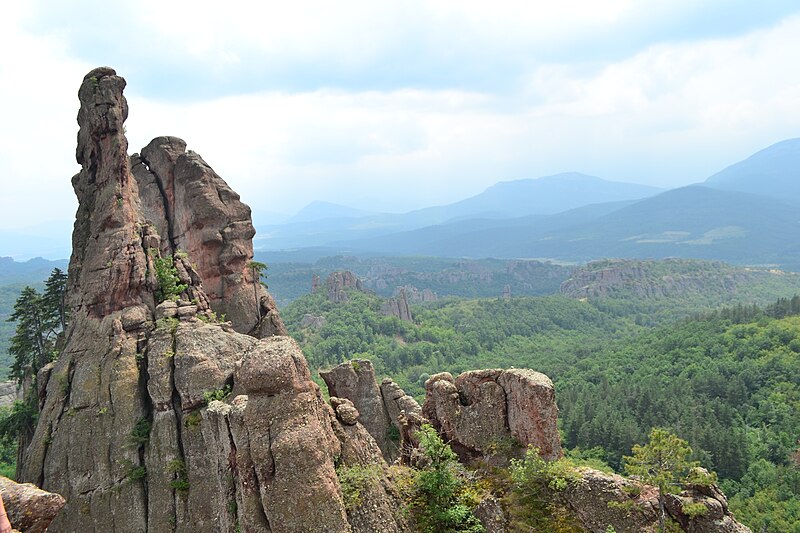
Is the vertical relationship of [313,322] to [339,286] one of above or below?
below

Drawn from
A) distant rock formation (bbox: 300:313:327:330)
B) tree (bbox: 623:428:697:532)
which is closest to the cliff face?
tree (bbox: 623:428:697:532)

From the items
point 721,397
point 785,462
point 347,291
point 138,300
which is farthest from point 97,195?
point 347,291

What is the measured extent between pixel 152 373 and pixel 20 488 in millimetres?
13191

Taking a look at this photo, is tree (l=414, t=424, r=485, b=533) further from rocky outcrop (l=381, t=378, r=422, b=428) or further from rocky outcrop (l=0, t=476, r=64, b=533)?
rocky outcrop (l=0, t=476, r=64, b=533)

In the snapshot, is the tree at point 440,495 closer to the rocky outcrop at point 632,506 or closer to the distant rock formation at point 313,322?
the rocky outcrop at point 632,506

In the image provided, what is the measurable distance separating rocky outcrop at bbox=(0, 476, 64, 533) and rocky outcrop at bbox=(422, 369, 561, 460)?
1290 centimetres

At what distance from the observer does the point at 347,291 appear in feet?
438

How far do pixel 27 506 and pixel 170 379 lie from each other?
1333 centimetres

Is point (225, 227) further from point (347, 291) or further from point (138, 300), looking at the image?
point (347, 291)

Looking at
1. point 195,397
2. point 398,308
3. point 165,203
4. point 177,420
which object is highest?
point 165,203

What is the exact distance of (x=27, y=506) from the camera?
10312 millimetres

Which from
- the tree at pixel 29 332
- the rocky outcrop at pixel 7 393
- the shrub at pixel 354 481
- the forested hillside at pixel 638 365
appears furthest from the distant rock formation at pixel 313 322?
the shrub at pixel 354 481

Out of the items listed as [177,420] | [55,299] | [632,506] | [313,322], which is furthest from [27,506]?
[313,322]

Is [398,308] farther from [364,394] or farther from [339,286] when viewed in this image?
[364,394]
